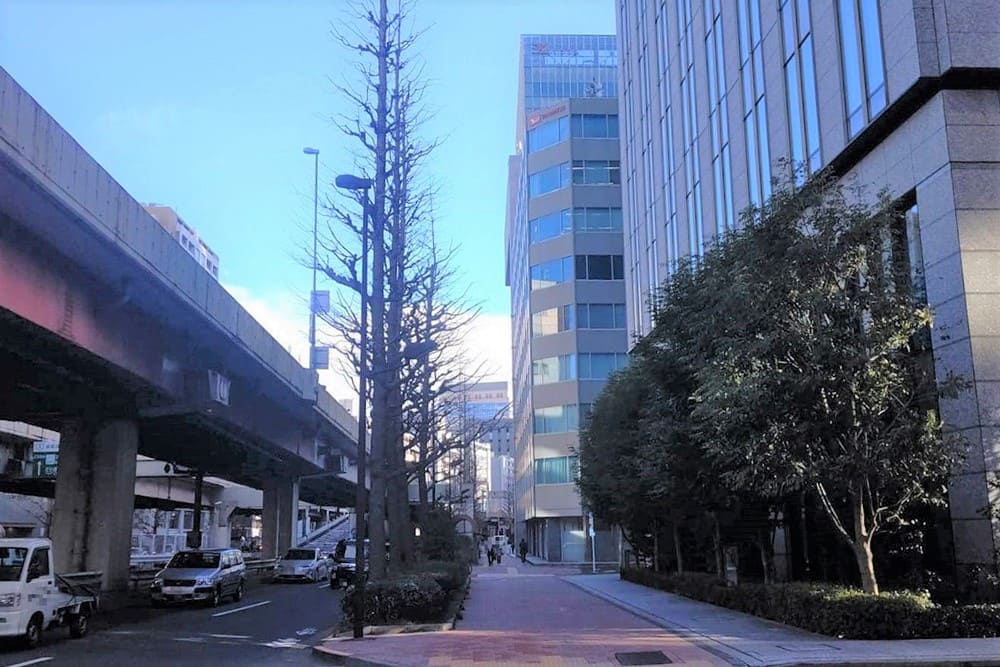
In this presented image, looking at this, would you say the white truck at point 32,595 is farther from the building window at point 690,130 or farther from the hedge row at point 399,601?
the building window at point 690,130

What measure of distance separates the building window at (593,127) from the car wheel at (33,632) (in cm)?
5746

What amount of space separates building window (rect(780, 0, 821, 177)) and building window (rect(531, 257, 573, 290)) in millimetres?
42183

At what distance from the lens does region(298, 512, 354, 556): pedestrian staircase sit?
7250 centimetres

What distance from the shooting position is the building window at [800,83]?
2197 centimetres

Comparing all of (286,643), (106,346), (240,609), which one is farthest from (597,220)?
(286,643)

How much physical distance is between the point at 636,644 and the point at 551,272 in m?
53.5

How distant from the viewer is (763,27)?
2544 centimetres

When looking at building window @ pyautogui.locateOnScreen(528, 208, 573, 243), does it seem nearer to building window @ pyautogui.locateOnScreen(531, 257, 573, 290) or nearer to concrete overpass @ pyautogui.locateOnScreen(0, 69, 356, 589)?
building window @ pyautogui.locateOnScreen(531, 257, 573, 290)

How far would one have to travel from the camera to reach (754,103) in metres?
26.3

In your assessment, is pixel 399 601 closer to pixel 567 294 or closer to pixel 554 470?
pixel 554 470

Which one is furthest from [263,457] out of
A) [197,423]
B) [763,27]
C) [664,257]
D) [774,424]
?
[774,424]

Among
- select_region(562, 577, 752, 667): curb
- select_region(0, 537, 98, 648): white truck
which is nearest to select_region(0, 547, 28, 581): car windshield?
select_region(0, 537, 98, 648): white truck

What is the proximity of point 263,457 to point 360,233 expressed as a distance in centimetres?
2601

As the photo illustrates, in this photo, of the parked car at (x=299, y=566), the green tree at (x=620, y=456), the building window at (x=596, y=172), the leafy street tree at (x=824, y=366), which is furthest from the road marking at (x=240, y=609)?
the building window at (x=596, y=172)
